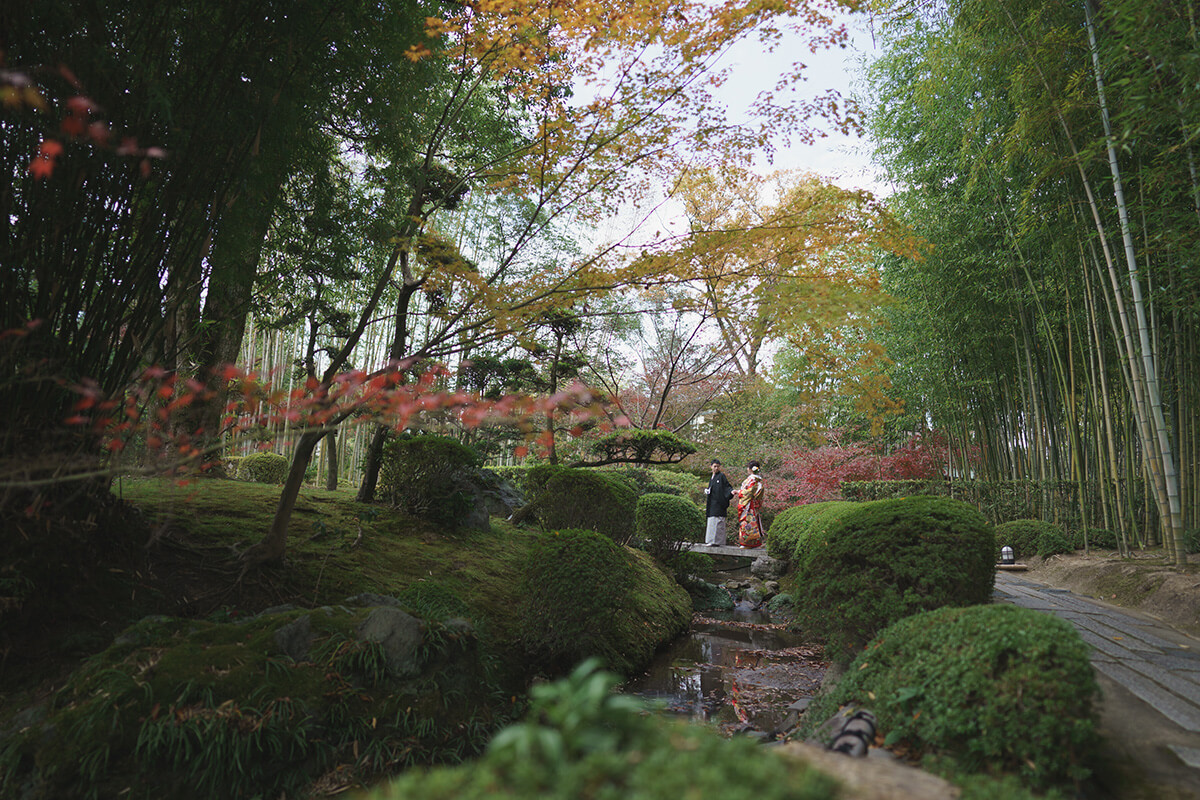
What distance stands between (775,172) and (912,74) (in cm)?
842

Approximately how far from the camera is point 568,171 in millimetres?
4500

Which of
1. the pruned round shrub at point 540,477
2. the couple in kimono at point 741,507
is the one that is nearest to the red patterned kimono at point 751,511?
the couple in kimono at point 741,507

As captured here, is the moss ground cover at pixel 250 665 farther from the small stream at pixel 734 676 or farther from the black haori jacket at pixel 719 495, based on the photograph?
the black haori jacket at pixel 719 495

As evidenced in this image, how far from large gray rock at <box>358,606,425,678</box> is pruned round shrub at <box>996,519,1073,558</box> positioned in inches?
297

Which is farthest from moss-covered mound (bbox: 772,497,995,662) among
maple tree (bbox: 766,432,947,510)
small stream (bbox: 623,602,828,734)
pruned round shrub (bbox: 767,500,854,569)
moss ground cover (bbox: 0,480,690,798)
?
maple tree (bbox: 766,432,947,510)

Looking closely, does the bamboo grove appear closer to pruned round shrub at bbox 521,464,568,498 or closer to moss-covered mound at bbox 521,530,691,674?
pruned round shrub at bbox 521,464,568,498

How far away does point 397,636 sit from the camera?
10.4ft

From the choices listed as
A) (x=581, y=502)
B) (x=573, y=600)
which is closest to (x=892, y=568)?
(x=573, y=600)

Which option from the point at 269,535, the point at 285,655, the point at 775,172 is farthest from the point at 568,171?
the point at 775,172

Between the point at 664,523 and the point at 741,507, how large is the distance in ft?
7.49

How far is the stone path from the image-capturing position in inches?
81.2

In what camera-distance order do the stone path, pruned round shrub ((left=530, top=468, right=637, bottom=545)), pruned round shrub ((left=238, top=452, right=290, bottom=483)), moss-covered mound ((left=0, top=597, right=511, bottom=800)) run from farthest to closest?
pruned round shrub ((left=238, top=452, right=290, bottom=483)), pruned round shrub ((left=530, top=468, right=637, bottom=545)), moss-covered mound ((left=0, top=597, right=511, bottom=800)), the stone path

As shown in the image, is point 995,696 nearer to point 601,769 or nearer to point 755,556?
point 601,769

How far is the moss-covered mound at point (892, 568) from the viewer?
10.2 ft
